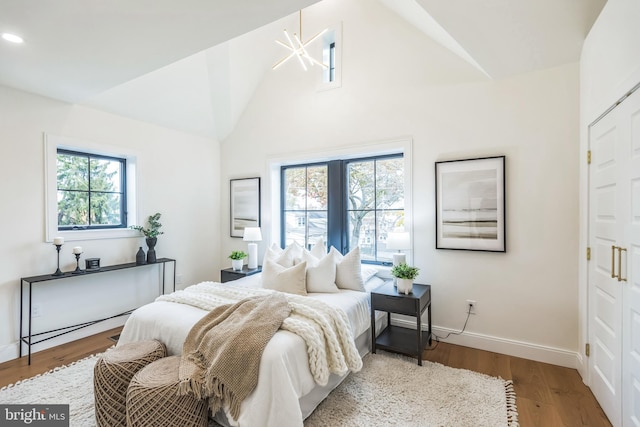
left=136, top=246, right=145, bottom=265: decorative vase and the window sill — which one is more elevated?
the window sill

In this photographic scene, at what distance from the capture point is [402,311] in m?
2.68

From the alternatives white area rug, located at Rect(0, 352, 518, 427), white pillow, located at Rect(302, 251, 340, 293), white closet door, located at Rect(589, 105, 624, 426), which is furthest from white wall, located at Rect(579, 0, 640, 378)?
white pillow, located at Rect(302, 251, 340, 293)

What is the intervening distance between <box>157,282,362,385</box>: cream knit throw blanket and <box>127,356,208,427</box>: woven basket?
64 cm

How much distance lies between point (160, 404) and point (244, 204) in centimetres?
321

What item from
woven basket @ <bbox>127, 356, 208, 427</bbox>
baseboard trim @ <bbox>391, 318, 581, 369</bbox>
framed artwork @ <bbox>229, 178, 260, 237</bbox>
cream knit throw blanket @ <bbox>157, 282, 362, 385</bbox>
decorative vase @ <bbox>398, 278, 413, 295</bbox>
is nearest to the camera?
woven basket @ <bbox>127, 356, 208, 427</bbox>

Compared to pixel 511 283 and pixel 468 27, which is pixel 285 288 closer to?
pixel 511 283

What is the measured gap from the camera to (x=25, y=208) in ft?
9.57

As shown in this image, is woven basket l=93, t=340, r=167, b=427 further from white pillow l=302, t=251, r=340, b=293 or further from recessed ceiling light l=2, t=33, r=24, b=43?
recessed ceiling light l=2, t=33, r=24, b=43

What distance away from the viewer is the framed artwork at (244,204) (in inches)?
174

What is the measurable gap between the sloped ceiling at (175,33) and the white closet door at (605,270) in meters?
0.77

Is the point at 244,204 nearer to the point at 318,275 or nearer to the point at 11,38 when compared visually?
the point at 318,275

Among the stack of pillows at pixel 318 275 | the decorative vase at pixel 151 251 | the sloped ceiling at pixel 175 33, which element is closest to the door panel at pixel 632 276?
the sloped ceiling at pixel 175 33

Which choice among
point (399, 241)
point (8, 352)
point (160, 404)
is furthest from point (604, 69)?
point (8, 352)

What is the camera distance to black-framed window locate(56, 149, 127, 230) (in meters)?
3.27
